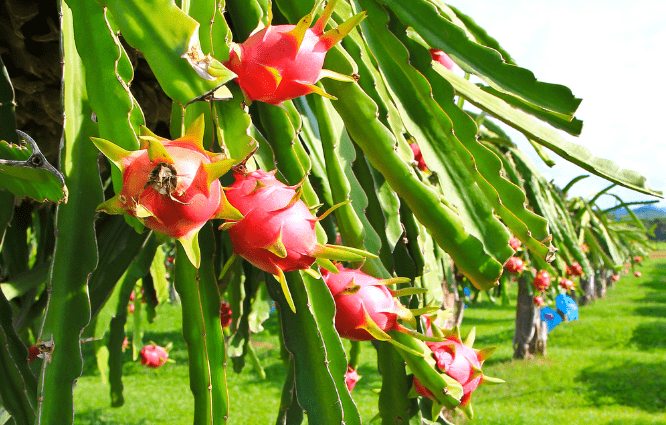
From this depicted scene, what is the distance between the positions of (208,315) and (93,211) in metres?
0.20

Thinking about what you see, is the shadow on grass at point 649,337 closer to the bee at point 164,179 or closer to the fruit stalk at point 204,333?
the fruit stalk at point 204,333

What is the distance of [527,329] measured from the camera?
7137 millimetres

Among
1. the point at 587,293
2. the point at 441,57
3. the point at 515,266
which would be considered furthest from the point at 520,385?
the point at 587,293

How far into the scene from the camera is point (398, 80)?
74 cm

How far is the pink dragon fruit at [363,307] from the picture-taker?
0.58m

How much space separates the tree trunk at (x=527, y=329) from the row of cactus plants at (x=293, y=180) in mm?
5856

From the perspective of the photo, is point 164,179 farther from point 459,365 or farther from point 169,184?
point 459,365

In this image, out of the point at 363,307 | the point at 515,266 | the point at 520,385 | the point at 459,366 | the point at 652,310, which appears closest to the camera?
the point at 363,307

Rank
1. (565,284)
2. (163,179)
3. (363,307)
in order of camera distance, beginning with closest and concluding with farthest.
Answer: (163,179) → (363,307) → (565,284)

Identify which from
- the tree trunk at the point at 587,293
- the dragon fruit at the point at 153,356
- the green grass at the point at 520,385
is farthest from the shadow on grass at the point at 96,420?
the tree trunk at the point at 587,293

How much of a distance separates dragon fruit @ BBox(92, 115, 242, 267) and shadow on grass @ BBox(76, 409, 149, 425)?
5187 mm

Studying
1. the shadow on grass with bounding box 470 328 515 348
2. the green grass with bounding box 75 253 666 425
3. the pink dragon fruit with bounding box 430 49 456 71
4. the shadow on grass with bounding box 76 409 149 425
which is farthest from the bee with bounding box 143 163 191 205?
the shadow on grass with bounding box 470 328 515 348

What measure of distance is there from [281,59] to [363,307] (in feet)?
0.94

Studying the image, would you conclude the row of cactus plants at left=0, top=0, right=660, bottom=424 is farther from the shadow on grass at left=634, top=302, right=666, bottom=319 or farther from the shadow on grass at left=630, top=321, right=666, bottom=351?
the shadow on grass at left=634, top=302, right=666, bottom=319
